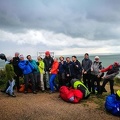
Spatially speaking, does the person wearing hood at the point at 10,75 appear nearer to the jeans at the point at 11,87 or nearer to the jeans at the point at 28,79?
the jeans at the point at 11,87

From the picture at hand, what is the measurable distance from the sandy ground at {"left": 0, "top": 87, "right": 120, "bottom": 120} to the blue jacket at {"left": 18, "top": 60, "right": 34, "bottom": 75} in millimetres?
1338

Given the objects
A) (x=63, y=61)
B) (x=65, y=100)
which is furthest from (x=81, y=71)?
(x=65, y=100)

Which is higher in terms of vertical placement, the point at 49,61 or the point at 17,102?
the point at 49,61

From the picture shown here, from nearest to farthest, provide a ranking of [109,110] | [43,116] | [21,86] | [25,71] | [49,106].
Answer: [43,116] < [109,110] < [49,106] < [25,71] < [21,86]

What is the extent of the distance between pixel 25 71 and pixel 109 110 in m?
4.66

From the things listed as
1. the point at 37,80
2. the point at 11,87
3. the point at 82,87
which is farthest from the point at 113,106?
the point at 37,80

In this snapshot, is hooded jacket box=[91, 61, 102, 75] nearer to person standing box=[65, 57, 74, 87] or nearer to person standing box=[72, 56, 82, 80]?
person standing box=[72, 56, 82, 80]

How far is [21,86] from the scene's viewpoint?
39.0 ft

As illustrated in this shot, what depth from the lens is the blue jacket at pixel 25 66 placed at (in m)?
11.0

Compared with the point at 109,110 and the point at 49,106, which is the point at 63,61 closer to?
the point at 49,106

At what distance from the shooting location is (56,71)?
→ 11.7 m

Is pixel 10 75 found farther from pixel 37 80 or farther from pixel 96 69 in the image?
pixel 96 69

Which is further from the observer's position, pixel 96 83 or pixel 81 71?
pixel 96 83

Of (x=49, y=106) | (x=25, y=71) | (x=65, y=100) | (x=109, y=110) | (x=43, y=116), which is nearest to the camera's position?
(x=43, y=116)
